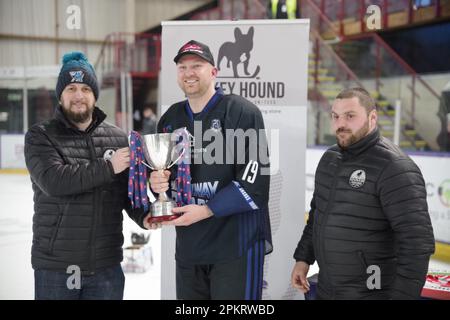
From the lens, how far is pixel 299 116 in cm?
243

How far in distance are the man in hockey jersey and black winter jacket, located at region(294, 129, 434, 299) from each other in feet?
0.92

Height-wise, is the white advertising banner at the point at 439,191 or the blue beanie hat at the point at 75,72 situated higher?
the blue beanie hat at the point at 75,72

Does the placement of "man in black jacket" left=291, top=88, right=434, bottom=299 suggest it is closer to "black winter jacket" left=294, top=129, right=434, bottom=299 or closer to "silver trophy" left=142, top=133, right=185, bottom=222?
"black winter jacket" left=294, top=129, right=434, bottom=299

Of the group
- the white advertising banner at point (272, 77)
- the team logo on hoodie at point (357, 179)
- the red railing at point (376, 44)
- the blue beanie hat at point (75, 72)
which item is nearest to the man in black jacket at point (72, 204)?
the blue beanie hat at point (75, 72)

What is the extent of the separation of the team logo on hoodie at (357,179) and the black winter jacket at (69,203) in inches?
34.9

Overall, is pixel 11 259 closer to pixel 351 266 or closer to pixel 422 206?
pixel 351 266

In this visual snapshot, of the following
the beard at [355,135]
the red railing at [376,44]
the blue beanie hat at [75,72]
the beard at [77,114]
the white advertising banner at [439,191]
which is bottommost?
the white advertising banner at [439,191]

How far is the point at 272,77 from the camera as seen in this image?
2408mm

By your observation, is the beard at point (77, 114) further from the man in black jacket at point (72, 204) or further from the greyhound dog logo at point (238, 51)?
the greyhound dog logo at point (238, 51)

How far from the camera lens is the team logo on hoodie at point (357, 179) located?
171 cm

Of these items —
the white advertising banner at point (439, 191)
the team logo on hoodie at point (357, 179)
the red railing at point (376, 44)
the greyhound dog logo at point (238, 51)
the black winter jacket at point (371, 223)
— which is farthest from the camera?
the red railing at point (376, 44)

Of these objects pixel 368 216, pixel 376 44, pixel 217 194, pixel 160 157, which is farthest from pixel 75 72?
pixel 376 44

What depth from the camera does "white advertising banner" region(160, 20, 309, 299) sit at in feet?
7.84
